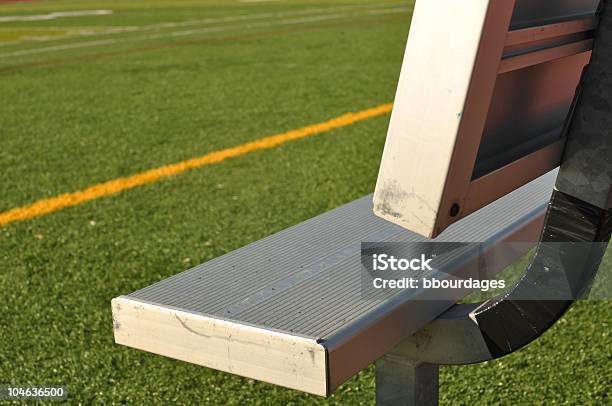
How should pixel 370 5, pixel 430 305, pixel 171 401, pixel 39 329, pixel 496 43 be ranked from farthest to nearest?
pixel 370 5, pixel 39 329, pixel 171 401, pixel 430 305, pixel 496 43

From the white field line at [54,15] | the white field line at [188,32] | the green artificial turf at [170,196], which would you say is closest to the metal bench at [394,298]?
the green artificial turf at [170,196]

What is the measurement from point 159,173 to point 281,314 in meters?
2.85

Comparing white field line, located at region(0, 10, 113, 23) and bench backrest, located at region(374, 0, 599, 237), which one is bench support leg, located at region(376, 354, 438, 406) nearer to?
bench backrest, located at region(374, 0, 599, 237)

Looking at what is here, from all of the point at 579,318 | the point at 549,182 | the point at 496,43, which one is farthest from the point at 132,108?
the point at 496,43

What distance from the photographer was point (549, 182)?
163 cm

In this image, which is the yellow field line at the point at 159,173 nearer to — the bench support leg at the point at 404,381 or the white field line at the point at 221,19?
the bench support leg at the point at 404,381

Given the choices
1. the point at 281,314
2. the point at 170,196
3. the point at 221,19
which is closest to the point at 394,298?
the point at 281,314

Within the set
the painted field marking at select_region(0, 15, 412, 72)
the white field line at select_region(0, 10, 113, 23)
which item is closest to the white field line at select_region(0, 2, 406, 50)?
the painted field marking at select_region(0, 15, 412, 72)

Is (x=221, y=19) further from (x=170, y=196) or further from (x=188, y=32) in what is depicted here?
(x=170, y=196)

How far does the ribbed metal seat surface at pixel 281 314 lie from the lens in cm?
98

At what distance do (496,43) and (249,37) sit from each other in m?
9.16

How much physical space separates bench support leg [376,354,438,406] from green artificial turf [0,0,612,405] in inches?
23.2

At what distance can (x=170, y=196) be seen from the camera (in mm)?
3473

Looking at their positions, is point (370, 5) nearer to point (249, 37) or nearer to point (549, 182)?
point (249, 37)
